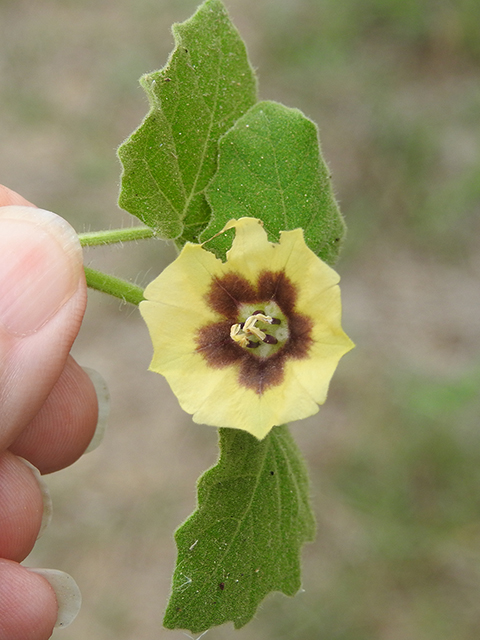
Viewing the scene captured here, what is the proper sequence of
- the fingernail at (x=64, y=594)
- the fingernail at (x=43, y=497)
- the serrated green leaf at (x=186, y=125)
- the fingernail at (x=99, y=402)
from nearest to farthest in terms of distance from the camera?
the serrated green leaf at (x=186, y=125), the fingernail at (x=64, y=594), the fingernail at (x=43, y=497), the fingernail at (x=99, y=402)

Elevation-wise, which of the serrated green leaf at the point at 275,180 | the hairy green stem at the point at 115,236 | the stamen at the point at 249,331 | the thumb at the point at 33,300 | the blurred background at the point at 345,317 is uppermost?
the serrated green leaf at the point at 275,180

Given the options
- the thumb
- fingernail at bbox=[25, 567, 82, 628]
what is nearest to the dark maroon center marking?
the thumb

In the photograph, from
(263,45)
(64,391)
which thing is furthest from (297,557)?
(263,45)

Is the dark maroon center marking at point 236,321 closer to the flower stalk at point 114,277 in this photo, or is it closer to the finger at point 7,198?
the flower stalk at point 114,277

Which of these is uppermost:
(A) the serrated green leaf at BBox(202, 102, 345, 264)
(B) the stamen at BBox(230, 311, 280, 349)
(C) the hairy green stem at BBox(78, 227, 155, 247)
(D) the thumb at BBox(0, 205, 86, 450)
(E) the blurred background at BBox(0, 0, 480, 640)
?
(A) the serrated green leaf at BBox(202, 102, 345, 264)

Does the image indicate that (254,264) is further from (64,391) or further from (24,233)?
(64,391)

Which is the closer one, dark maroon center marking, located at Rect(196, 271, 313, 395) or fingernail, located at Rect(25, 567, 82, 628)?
dark maroon center marking, located at Rect(196, 271, 313, 395)

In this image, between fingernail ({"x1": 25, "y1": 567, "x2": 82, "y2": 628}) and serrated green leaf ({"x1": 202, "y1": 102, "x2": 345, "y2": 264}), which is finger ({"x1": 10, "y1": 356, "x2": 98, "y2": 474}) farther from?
serrated green leaf ({"x1": 202, "y1": 102, "x2": 345, "y2": 264})

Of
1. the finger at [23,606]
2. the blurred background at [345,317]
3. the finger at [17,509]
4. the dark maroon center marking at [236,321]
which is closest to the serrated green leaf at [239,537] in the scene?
the dark maroon center marking at [236,321]
